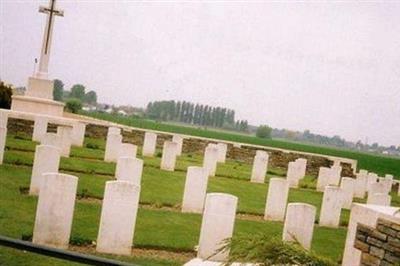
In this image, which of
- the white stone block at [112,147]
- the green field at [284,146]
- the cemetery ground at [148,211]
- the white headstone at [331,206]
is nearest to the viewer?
the cemetery ground at [148,211]

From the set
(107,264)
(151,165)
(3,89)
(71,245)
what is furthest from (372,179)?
(3,89)

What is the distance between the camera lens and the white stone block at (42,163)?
8.62 metres

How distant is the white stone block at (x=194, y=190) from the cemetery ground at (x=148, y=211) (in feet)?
1.00

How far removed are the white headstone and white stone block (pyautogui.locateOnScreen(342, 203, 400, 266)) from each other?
15.8 ft

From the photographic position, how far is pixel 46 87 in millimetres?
21141

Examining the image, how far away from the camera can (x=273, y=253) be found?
9.37 feet

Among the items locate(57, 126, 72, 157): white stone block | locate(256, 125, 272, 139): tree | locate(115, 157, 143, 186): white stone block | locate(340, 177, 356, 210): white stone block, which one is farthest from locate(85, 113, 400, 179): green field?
locate(256, 125, 272, 139): tree

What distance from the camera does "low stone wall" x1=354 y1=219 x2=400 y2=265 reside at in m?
5.12

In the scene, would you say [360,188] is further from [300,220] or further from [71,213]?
[71,213]

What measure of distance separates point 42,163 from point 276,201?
196 inches

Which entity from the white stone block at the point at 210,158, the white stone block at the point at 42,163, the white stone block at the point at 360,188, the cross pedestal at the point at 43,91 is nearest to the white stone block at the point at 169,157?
the white stone block at the point at 210,158

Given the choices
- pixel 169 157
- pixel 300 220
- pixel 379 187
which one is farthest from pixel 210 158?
pixel 300 220

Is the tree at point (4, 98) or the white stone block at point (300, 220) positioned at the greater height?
the tree at point (4, 98)

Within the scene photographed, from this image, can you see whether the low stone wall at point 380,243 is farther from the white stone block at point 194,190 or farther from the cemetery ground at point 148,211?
the white stone block at point 194,190
